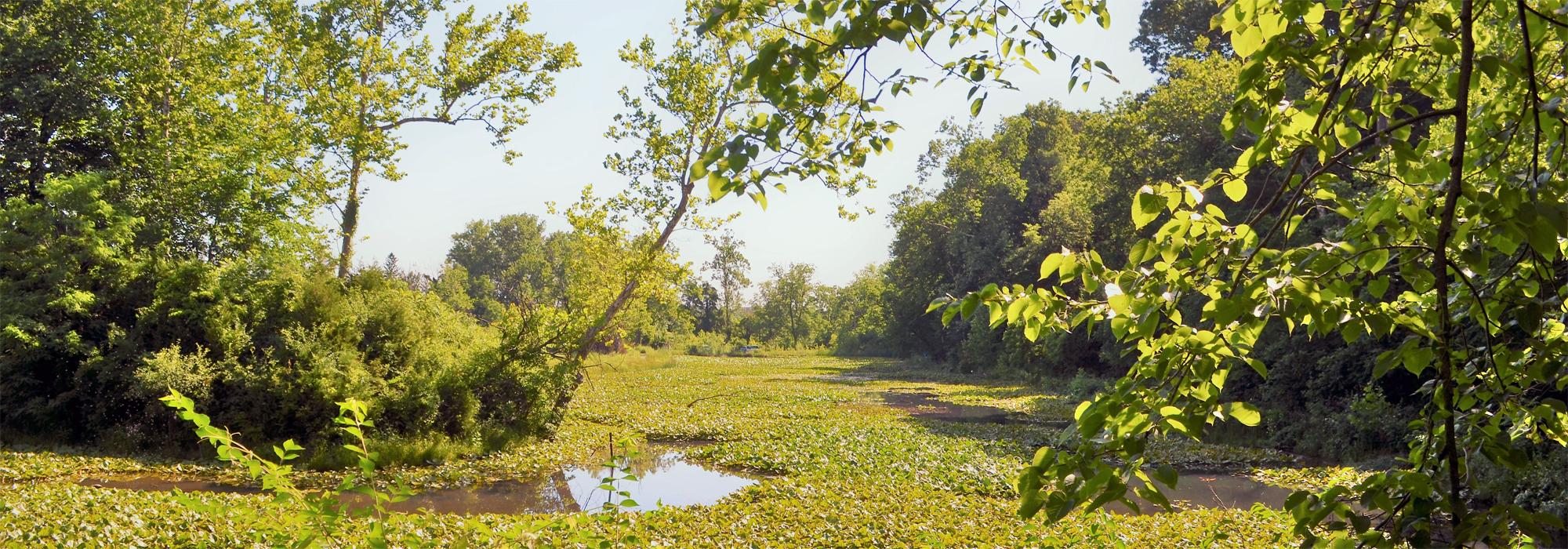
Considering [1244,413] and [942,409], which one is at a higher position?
[1244,413]

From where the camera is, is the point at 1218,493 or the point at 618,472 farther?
the point at 618,472

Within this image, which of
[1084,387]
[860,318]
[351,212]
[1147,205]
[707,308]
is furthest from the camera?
[707,308]

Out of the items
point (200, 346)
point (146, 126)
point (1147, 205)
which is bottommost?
point (200, 346)

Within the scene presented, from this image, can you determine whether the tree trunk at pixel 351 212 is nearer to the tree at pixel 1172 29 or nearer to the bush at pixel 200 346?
the bush at pixel 200 346

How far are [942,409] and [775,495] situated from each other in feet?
44.0

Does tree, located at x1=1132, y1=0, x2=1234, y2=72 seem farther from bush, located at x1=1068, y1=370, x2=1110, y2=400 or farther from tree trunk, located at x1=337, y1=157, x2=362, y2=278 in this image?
tree trunk, located at x1=337, y1=157, x2=362, y2=278

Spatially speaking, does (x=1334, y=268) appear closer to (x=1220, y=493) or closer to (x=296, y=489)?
(x=296, y=489)

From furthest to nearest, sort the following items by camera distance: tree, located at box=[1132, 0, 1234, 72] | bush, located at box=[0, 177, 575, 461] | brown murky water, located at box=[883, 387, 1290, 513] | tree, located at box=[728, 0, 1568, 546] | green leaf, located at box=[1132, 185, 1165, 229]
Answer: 1. tree, located at box=[1132, 0, 1234, 72]
2. bush, located at box=[0, 177, 575, 461]
3. brown murky water, located at box=[883, 387, 1290, 513]
4. green leaf, located at box=[1132, 185, 1165, 229]
5. tree, located at box=[728, 0, 1568, 546]

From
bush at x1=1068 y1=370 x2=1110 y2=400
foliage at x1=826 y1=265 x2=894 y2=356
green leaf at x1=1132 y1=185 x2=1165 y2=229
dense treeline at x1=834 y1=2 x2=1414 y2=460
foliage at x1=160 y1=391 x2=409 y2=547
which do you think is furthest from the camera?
foliage at x1=826 y1=265 x2=894 y2=356

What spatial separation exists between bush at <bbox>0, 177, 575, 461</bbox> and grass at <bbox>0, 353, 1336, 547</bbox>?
3.51ft

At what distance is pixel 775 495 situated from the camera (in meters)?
10.4

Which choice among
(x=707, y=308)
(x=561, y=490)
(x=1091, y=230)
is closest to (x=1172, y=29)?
(x=1091, y=230)

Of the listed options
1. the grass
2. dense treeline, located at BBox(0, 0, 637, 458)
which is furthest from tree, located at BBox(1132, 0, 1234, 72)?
dense treeline, located at BBox(0, 0, 637, 458)

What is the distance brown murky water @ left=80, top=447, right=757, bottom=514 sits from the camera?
1024cm
